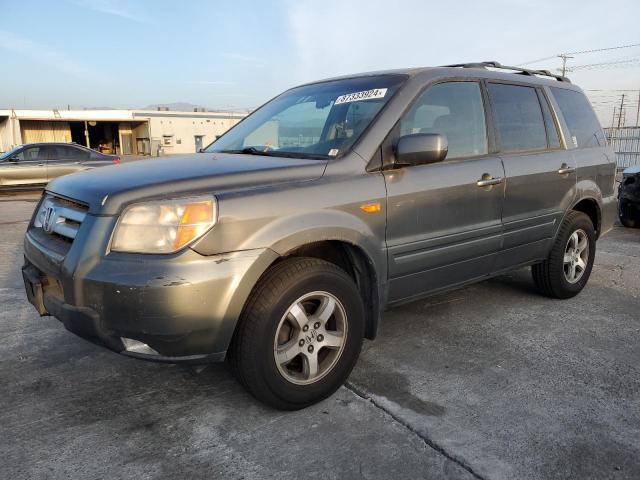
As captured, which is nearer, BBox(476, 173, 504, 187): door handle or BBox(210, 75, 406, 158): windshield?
BBox(210, 75, 406, 158): windshield

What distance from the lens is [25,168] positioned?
13.6 meters

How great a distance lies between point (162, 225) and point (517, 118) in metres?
2.87

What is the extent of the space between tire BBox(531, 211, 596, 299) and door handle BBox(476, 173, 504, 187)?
3.63 feet

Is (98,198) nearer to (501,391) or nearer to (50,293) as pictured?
(50,293)

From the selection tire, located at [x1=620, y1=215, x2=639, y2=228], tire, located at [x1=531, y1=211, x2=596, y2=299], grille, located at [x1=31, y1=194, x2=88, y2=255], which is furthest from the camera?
tire, located at [x1=620, y1=215, x2=639, y2=228]

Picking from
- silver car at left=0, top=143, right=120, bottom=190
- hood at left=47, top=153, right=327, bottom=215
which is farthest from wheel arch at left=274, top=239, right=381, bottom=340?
silver car at left=0, top=143, right=120, bottom=190

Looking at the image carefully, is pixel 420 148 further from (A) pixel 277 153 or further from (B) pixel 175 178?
(B) pixel 175 178

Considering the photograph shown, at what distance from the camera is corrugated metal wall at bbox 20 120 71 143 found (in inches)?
1426

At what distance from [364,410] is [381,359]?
66cm

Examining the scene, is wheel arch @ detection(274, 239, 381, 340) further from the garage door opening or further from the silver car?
the garage door opening

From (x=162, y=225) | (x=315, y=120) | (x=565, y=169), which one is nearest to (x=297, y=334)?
(x=162, y=225)

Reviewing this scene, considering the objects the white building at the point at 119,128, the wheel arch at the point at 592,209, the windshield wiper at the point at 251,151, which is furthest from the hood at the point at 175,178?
the white building at the point at 119,128

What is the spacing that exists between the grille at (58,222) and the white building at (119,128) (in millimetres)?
32669

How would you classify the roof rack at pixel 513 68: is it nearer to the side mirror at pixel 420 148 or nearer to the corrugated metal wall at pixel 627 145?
the side mirror at pixel 420 148
